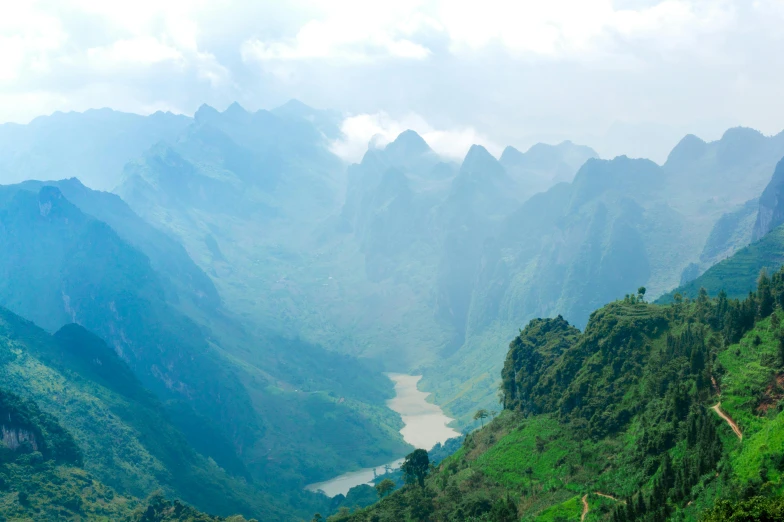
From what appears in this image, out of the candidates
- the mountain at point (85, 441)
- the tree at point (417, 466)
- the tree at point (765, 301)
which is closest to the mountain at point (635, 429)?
the tree at point (765, 301)

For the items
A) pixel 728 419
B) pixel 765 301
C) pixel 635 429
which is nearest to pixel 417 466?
pixel 635 429

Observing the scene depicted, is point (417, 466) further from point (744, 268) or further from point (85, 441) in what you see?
point (744, 268)

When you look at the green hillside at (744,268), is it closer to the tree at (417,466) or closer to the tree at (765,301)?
the tree at (417,466)

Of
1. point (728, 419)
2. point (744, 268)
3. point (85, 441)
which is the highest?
point (744, 268)

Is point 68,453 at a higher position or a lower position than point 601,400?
higher

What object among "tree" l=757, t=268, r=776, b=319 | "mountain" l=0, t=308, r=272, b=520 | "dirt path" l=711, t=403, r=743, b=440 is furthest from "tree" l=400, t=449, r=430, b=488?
"tree" l=757, t=268, r=776, b=319

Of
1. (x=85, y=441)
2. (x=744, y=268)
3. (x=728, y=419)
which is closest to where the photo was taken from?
(x=728, y=419)

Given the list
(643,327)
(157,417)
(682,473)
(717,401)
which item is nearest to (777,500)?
(682,473)

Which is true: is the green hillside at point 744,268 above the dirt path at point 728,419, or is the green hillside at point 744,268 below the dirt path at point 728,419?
above

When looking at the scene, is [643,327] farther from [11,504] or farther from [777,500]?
[11,504]
